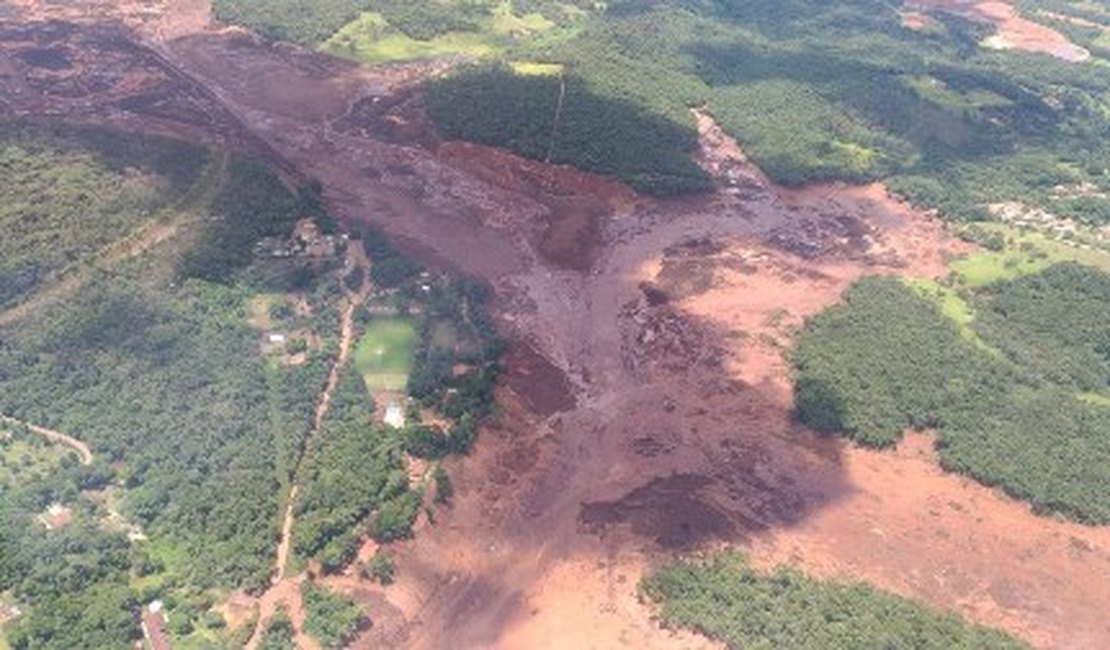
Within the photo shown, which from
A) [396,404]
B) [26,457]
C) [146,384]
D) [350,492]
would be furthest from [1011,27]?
[26,457]

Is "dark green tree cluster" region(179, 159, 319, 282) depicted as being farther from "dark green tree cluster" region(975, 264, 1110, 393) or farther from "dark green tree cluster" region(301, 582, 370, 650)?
"dark green tree cluster" region(975, 264, 1110, 393)

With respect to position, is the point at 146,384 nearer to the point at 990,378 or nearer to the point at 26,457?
the point at 26,457

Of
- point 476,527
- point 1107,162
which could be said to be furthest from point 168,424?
point 1107,162

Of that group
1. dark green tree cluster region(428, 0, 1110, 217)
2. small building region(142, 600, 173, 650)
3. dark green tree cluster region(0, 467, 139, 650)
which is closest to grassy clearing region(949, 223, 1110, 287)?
dark green tree cluster region(428, 0, 1110, 217)

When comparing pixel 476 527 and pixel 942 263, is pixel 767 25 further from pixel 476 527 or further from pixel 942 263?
pixel 476 527

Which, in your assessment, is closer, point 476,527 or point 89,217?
point 476,527

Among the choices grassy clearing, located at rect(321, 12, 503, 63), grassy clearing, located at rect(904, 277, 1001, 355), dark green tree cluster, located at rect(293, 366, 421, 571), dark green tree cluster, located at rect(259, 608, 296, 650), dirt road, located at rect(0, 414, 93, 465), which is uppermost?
grassy clearing, located at rect(321, 12, 503, 63)
